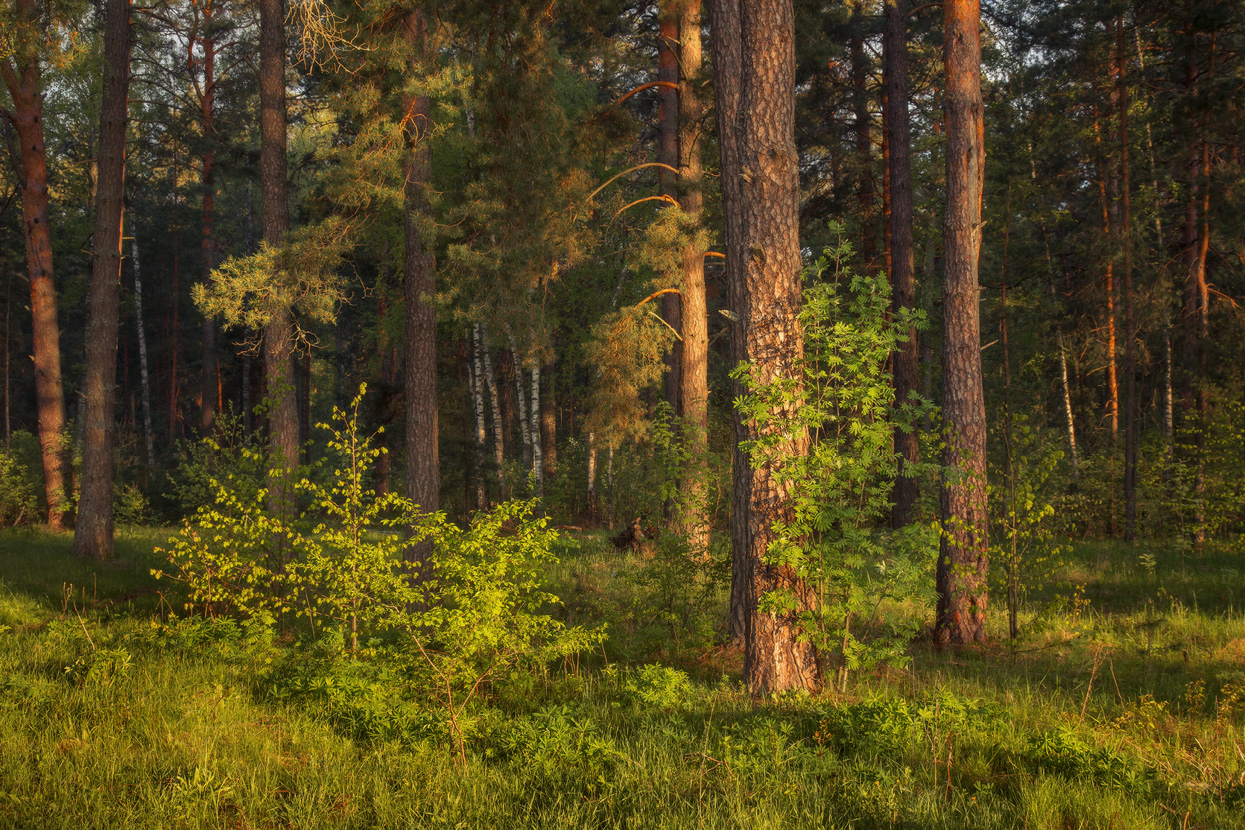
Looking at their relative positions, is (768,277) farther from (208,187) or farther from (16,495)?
(208,187)

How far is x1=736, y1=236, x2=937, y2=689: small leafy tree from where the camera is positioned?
214 inches

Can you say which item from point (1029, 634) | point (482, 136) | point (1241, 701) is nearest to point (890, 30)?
point (482, 136)

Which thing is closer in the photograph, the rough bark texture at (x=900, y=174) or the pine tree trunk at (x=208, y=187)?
the rough bark texture at (x=900, y=174)

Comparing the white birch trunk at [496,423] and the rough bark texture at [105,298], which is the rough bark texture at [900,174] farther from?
the rough bark texture at [105,298]

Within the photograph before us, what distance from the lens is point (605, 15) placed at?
11797mm

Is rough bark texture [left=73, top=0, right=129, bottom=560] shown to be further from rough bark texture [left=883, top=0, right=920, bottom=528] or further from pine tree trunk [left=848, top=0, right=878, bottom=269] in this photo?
pine tree trunk [left=848, top=0, right=878, bottom=269]

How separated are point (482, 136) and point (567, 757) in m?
9.00

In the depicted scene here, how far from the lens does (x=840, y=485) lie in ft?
18.6

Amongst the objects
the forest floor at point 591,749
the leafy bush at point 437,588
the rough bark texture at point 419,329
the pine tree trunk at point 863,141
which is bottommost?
the forest floor at point 591,749

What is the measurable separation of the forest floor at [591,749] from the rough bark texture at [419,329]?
3.83 m

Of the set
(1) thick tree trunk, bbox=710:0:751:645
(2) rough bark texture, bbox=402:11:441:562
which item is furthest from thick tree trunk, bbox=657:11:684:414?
(1) thick tree trunk, bbox=710:0:751:645

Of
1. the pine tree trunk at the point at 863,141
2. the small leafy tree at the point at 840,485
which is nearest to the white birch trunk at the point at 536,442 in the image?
the pine tree trunk at the point at 863,141

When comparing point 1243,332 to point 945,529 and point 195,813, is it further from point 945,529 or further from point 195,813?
point 195,813

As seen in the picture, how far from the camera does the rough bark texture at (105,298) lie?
1238 centimetres
